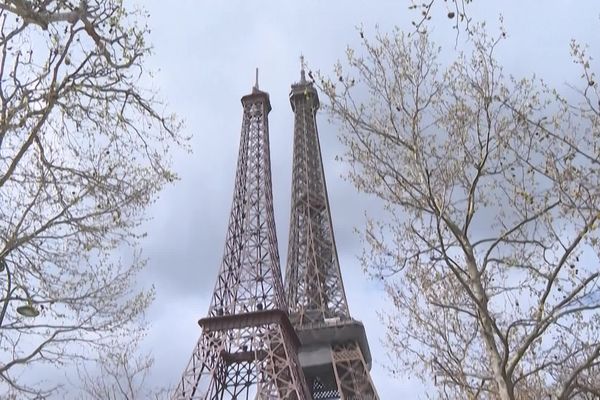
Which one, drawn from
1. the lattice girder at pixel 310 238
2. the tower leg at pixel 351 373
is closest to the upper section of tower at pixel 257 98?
the lattice girder at pixel 310 238

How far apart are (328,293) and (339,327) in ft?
16.6

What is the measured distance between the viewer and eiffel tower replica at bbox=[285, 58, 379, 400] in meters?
43.9

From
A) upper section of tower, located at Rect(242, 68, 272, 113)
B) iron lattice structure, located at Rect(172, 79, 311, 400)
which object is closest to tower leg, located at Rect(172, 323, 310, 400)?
iron lattice structure, located at Rect(172, 79, 311, 400)

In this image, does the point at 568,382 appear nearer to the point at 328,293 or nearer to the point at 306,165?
the point at 328,293

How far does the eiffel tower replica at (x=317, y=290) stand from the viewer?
144 ft

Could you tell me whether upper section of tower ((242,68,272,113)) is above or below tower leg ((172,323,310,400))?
above

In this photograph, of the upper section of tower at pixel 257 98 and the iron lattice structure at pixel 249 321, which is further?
the upper section of tower at pixel 257 98

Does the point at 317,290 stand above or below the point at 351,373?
above

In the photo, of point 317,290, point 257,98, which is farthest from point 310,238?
point 257,98

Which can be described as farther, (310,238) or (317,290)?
(310,238)

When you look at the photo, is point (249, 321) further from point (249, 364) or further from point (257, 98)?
point (257, 98)

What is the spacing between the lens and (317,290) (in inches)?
1949

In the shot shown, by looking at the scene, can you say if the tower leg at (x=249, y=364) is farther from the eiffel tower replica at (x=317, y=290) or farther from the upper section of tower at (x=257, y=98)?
the upper section of tower at (x=257, y=98)

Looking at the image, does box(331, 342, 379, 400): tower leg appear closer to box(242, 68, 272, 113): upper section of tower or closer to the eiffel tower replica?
the eiffel tower replica
